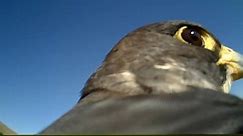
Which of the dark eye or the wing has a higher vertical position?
the dark eye

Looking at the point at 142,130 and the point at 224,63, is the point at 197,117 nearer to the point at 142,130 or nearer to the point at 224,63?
the point at 142,130

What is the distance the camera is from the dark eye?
16.1ft

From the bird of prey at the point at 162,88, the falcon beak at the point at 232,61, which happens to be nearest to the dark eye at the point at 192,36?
the bird of prey at the point at 162,88

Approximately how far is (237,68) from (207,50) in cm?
100

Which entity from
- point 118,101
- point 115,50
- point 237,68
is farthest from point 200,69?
point 118,101

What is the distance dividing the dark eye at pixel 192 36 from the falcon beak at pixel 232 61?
1.26 ft

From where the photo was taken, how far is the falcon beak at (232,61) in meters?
5.41

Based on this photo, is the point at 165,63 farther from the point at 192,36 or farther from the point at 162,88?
the point at 192,36

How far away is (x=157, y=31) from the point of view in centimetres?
486

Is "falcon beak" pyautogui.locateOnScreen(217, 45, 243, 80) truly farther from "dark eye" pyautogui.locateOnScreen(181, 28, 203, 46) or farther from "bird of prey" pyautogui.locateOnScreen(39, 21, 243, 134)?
"dark eye" pyautogui.locateOnScreen(181, 28, 203, 46)

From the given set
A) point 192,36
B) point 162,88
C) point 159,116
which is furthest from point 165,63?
point 159,116

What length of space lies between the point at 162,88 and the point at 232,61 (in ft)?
8.02

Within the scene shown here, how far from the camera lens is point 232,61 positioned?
564 centimetres

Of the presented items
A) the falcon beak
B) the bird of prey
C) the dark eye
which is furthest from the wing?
the falcon beak
